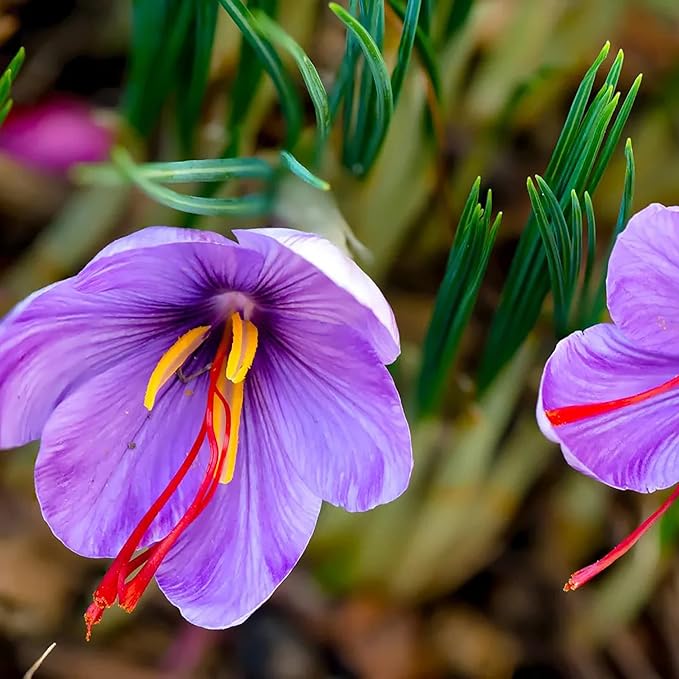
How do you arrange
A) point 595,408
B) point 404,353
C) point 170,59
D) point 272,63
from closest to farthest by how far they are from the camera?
point 595,408 < point 272,63 < point 170,59 < point 404,353

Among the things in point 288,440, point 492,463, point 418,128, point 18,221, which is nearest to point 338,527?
point 492,463

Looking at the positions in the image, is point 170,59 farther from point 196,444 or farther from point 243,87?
point 196,444

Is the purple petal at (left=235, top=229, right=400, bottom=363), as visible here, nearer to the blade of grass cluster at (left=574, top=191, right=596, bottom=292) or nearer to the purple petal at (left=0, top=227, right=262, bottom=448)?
the purple petal at (left=0, top=227, right=262, bottom=448)

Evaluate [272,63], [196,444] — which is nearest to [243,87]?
[272,63]

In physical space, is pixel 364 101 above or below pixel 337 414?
above

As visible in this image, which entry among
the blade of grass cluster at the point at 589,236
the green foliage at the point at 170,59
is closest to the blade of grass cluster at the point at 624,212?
the blade of grass cluster at the point at 589,236

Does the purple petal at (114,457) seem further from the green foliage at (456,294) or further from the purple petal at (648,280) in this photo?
the purple petal at (648,280)

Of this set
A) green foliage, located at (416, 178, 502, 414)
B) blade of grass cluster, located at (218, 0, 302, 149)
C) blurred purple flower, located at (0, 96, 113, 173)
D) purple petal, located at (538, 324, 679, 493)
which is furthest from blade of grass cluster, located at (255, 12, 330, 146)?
blurred purple flower, located at (0, 96, 113, 173)

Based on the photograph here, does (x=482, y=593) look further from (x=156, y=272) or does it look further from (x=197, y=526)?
(x=156, y=272)
